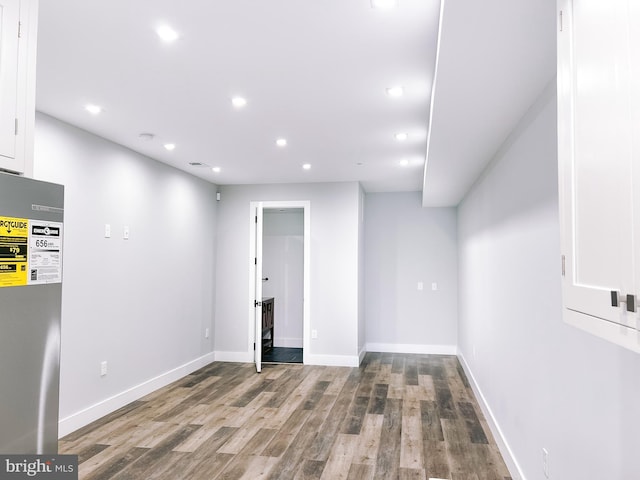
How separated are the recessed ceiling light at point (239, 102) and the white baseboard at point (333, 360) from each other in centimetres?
399

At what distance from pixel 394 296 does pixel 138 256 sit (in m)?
3.93

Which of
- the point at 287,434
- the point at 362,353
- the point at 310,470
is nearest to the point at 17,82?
the point at 310,470

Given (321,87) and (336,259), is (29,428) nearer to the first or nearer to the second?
(321,87)

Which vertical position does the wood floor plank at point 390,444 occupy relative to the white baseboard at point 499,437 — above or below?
below

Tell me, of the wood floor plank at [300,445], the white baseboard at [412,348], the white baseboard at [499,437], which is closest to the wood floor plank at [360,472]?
the wood floor plank at [300,445]

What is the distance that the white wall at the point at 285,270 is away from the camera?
787 cm

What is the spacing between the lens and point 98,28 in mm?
2295

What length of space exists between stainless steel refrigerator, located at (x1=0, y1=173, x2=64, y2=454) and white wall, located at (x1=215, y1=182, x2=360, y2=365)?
5.06 m

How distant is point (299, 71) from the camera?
2.77 metres

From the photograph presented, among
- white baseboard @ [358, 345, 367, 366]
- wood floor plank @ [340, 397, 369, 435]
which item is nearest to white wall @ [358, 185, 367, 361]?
white baseboard @ [358, 345, 367, 366]

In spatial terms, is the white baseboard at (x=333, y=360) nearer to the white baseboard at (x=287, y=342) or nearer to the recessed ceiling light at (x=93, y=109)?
the white baseboard at (x=287, y=342)

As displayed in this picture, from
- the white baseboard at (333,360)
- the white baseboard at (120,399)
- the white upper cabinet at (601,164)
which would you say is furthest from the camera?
the white baseboard at (333,360)

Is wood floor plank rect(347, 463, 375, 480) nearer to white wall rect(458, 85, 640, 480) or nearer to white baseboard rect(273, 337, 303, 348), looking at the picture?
white wall rect(458, 85, 640, 480)

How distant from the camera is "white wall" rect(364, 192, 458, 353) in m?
7.07
